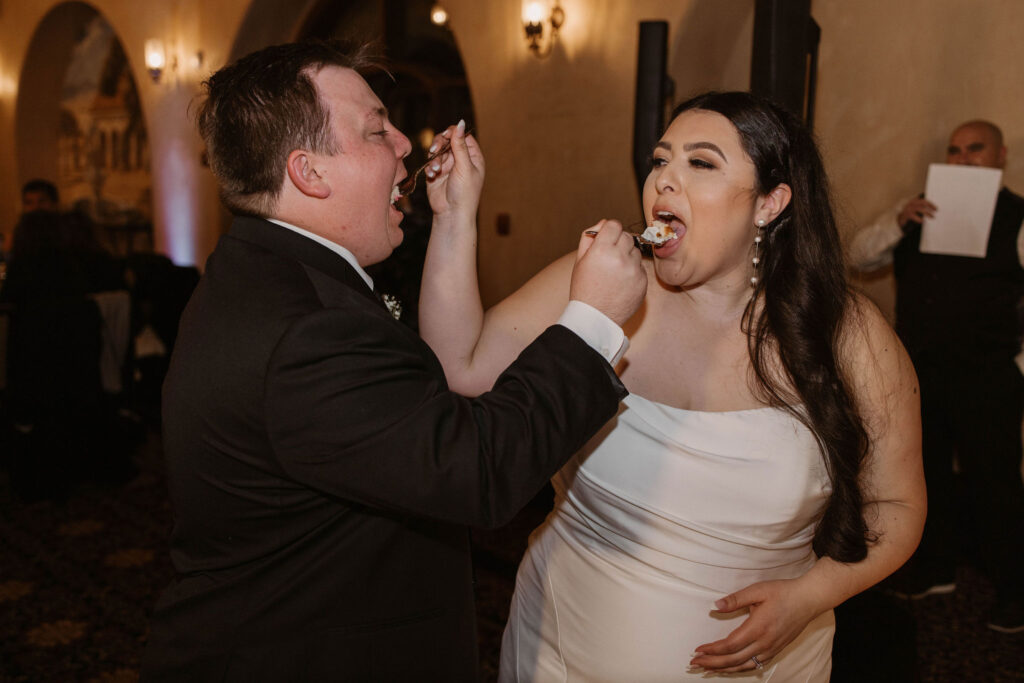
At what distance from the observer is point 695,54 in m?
4.24

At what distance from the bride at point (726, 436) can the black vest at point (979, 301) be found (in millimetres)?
1836

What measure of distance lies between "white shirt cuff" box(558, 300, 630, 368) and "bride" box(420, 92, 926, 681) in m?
0.45

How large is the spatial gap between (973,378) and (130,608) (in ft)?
10.5

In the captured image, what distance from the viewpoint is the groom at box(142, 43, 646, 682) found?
0.96 meters

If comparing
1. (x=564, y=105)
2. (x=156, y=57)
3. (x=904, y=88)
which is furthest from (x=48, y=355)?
(x=156, y=57)

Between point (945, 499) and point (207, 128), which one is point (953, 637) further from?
point (207, 128)

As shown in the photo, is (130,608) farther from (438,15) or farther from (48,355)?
(438,15)

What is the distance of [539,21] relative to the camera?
4773 mm

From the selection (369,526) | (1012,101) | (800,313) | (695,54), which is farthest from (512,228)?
(369,526)

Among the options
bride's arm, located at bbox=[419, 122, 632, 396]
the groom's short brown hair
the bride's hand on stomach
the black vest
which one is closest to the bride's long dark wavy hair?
the bride's hand on stomach

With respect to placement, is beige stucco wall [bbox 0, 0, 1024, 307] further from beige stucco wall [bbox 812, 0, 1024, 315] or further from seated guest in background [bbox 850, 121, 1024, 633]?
seated guest in background [bbox 850, 121, 1024, 633]

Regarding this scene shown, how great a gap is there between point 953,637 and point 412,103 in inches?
202

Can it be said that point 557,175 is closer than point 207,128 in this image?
No

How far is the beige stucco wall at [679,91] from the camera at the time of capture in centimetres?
350
